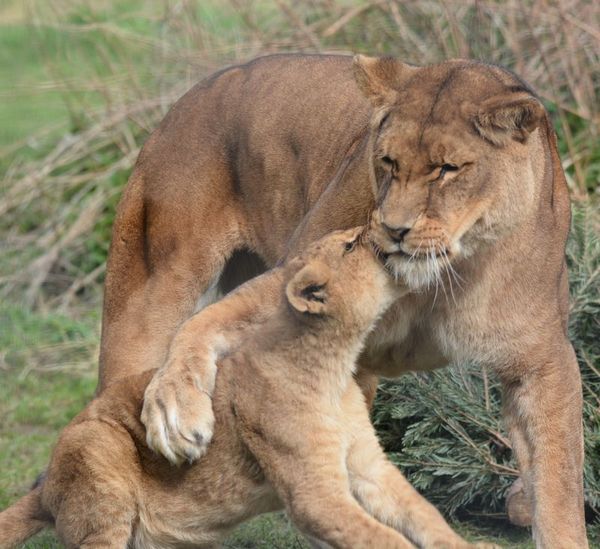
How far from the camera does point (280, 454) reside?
3.81 meters

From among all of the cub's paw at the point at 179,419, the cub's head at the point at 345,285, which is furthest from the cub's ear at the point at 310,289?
the cub's paw at the point at 179,419

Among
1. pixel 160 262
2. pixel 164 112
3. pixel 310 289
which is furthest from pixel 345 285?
pixel 164 112

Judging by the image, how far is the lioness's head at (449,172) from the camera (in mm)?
3680

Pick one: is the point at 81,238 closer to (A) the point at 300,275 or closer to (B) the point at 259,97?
(B) the point at 259,97

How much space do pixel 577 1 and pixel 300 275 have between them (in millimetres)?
4259

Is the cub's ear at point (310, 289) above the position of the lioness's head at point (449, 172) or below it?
below

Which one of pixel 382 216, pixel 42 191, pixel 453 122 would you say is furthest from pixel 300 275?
pixel 42 191

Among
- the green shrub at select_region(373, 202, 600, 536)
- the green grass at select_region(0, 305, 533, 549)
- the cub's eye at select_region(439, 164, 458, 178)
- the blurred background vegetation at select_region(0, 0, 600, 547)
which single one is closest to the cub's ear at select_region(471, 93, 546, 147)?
the cub's eye at select_region(439, 164, 458, 178)

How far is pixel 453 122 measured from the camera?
379cm

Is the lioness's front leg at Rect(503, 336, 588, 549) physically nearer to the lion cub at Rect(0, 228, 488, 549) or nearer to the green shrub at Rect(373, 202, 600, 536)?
the lion cub at Rect(0, 228, 488, 549)

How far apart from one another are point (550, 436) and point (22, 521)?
171 centimetres

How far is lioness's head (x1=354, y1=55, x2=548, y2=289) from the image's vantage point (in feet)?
12.1

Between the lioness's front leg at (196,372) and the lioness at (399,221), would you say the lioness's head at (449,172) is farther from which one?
the lioness's front leg at (196,372)

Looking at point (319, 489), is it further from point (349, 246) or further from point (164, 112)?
point (164, 112)
